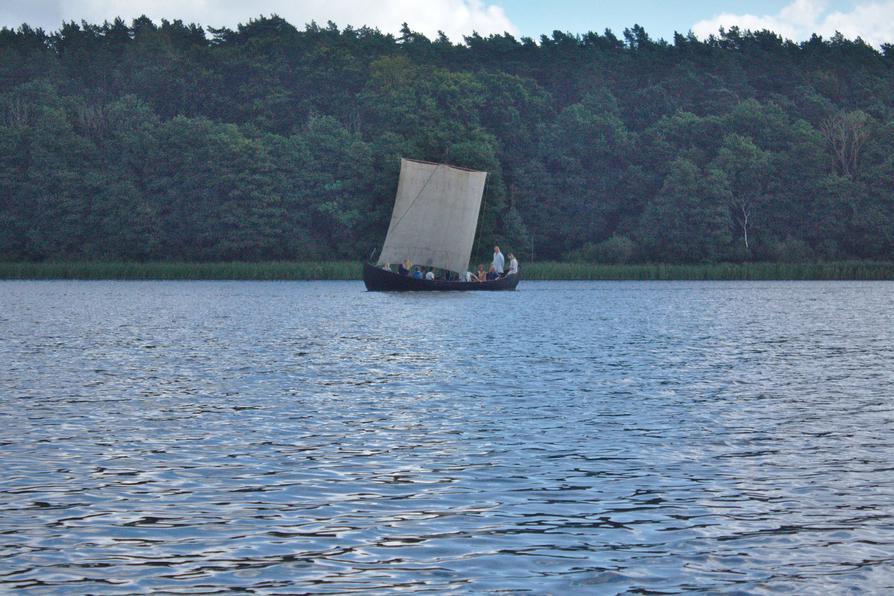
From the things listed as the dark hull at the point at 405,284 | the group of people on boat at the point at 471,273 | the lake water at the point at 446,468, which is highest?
the group of people on boat at the point at 471,273

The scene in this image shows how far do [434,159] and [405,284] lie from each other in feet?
113

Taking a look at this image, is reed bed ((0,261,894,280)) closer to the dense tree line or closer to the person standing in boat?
the dense tree line

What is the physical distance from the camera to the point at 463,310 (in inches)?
2259

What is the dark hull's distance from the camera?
77.8 metres

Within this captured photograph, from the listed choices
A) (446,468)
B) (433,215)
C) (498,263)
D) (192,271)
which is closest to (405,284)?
(433,215)

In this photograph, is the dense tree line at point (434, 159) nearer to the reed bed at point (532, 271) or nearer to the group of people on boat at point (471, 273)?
the reed bed at point (532, 271)

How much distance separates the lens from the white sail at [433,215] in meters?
77.5

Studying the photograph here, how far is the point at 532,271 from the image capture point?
101062 mm

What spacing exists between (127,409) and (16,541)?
923cm

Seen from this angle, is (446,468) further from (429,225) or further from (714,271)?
(714,271)

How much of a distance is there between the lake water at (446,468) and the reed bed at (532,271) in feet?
218

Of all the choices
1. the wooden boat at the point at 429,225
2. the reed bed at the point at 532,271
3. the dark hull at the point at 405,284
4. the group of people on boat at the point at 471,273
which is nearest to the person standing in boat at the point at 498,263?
the group of people on boat at the point at 471,273

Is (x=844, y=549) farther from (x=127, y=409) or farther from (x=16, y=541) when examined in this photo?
(x=127, y=409)

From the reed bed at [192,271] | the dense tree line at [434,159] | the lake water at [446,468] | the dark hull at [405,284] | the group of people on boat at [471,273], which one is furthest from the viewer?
the dense tree line at [434,159]
